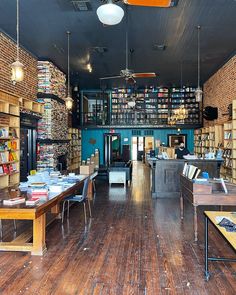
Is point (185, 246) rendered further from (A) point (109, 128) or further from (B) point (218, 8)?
(A) point (109, 128)

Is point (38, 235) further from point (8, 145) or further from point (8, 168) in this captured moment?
point (8, 145)

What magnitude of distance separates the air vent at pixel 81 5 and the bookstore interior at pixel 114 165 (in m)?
0.02

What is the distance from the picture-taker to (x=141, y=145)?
19922mm

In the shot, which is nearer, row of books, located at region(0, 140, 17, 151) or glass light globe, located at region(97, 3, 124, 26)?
glass light globe, located at region(97, 3, 124, 26)

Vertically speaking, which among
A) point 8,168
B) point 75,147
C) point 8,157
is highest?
point 75,147

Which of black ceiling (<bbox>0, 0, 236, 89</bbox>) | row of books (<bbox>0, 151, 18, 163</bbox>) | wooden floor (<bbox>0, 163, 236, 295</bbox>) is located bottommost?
wooden floor (<bbox>0, 163, 236, 295</bbox>)

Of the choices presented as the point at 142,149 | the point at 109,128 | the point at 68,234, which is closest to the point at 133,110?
the point at 109,128

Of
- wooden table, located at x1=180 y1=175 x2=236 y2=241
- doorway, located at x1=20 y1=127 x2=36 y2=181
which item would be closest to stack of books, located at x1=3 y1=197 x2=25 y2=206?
wooden table, located at x1=180 y1=175 x2=236 y2=241

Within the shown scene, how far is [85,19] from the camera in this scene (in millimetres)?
6535

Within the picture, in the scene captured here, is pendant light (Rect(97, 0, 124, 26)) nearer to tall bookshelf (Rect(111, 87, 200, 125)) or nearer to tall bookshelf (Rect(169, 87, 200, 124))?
tall bookshelf (Rect(111, 87, 200, 125))

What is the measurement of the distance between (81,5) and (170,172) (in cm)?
454

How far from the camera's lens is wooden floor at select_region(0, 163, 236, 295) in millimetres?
2787

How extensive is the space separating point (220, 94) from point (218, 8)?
5.04 metres

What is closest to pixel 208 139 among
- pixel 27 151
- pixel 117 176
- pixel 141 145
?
pixel 117 176
